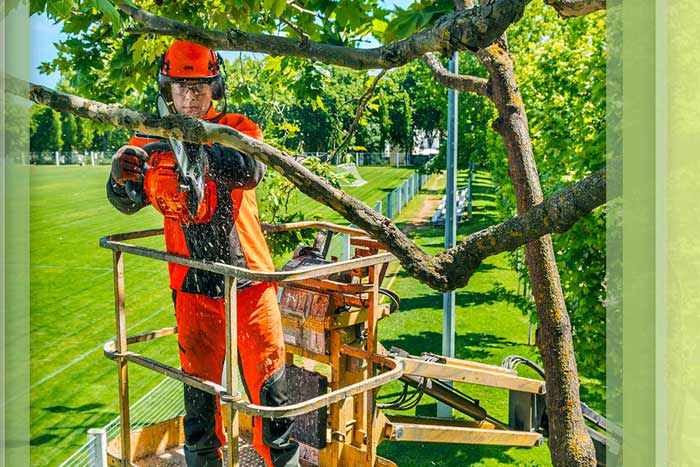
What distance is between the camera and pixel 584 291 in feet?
12.2

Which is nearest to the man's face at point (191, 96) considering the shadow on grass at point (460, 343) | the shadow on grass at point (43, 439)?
the shadow on grass at point (43, 439)

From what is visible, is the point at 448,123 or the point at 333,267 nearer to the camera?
the point at 333,267

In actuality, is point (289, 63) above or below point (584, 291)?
above

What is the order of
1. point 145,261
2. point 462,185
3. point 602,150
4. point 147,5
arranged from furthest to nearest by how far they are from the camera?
point 462,185, point 145,261, point 602,150, point 147,5

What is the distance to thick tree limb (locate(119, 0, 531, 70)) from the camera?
4.69 ft

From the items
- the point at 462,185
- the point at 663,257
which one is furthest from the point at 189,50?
the point at 462,185

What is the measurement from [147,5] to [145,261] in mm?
4095

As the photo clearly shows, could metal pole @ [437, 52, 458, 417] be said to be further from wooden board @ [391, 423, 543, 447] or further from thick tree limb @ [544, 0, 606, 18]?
thick tree limb @ [544, 0, 606, 18]

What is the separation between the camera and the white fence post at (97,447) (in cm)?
288

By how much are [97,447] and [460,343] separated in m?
4.03

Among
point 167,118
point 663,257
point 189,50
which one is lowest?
point 663,257

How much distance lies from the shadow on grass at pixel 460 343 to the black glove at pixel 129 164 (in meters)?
4.16

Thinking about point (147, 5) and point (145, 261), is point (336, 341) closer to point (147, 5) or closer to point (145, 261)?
point (147, 5)

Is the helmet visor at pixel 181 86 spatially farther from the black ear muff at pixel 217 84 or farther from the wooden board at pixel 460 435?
the wooden board at pixel 460 435
